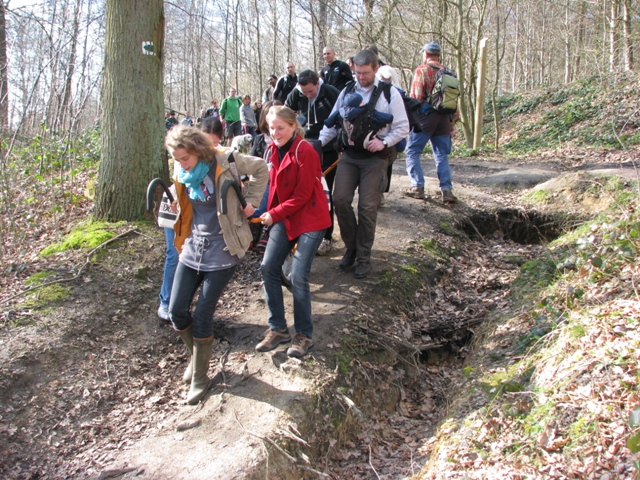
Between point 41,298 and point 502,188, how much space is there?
27.3 feet

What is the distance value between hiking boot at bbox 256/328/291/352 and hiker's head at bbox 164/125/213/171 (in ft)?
5.37

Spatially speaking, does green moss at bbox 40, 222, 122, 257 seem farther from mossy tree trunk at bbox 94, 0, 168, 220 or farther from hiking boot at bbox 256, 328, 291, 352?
hiking boot at bbox 256, 328, 291, 352

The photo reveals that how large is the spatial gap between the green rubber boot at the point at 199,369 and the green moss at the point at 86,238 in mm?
2406

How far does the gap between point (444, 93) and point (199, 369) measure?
5646mm

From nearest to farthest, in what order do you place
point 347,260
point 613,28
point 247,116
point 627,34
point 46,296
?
1. point 46,296
2. point 347,260
3. point 627,34
4. point 247,116
5. point 613,28

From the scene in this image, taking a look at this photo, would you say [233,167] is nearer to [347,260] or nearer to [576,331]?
[347,260]

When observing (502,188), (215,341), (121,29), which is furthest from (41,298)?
(502,188)

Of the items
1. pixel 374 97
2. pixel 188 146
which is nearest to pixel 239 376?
pixel 188 146

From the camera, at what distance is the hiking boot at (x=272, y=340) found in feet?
14.5

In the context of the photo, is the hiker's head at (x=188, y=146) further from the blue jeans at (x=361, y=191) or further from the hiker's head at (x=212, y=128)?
the blue jeans at (x=361, y=191)

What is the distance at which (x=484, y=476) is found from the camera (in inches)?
119

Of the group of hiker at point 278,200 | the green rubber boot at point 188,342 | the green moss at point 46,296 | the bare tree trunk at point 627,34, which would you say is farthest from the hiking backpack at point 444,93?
the bare tree trunk at point 627,34

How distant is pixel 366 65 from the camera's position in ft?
17.0

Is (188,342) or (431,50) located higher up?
(431,50)
